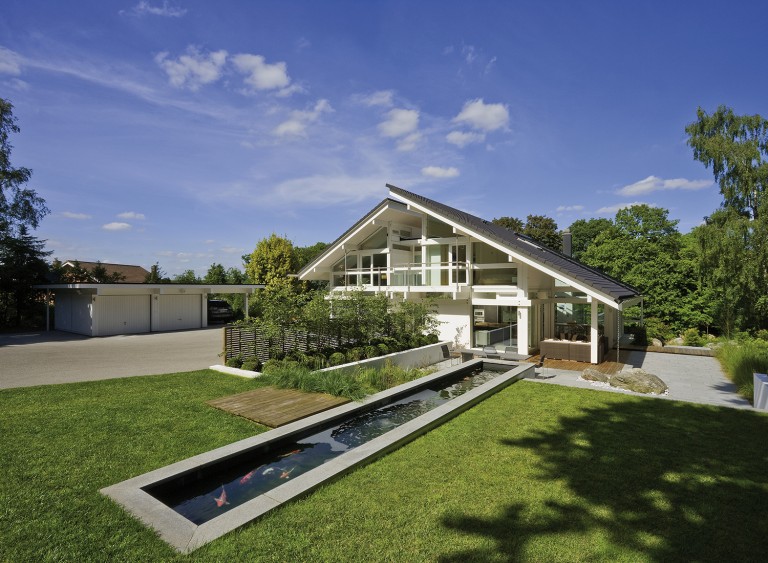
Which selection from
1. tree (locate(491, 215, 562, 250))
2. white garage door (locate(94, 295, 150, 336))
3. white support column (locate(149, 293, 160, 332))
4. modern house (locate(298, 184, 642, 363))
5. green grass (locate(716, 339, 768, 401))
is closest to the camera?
green grass (locate(716, 339, 768, 401))

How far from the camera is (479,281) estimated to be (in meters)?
16.5

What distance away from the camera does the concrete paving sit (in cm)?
917

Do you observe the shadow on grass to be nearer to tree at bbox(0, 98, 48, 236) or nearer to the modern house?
the modern house

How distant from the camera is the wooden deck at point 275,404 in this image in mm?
7067

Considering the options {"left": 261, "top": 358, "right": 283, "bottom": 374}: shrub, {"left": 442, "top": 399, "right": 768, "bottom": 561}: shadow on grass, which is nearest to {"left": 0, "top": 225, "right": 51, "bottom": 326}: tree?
{"left": 261, "top": 358, "right": 283, "bottom": 374}: shrub

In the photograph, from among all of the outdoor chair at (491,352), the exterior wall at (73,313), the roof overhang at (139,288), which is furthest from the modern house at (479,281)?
the exterior wall at (73,313)

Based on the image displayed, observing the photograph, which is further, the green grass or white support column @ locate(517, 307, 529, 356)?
white support column @ locate(517, 307, 529, 356)

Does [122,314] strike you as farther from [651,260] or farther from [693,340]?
[651,260]

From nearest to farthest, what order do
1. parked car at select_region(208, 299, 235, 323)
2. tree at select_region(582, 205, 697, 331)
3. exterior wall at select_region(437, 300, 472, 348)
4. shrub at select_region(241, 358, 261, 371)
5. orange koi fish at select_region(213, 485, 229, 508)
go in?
orange koi fish at select_region(213, 485, 229, 508), shrub at select_region(241, 358, 261, 371), exterior wall at select_region(437, 300, 472, 348), tree at select_region(582, 205, 697, 331), parked car at select_region(208, 299, 235, 323)

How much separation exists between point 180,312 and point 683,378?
24996mm

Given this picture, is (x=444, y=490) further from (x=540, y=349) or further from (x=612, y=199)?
(x=612, y=199)

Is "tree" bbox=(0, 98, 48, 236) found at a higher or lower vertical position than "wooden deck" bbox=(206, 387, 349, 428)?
higher

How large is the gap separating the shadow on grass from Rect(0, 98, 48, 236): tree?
3152cm

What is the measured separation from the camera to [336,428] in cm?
711
